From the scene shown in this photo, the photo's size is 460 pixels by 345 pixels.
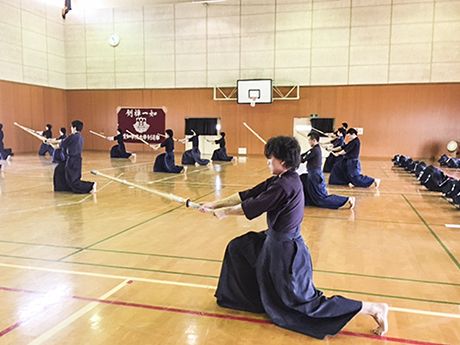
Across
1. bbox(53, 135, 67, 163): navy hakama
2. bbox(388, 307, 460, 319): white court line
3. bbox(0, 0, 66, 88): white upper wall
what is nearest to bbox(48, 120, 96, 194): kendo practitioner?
bbox(53, 135, 67, 163): navy hakama

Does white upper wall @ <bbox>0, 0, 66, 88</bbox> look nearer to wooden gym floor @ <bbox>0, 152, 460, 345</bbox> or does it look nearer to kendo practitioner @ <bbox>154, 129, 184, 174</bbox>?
kendo practitioner @ <bbox>154, 129, 184, 174</bbox>

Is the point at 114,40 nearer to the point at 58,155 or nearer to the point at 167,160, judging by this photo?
the point at 58,155

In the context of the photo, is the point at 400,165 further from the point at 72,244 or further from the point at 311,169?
the point at 72,244

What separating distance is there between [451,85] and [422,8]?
407 centimetres

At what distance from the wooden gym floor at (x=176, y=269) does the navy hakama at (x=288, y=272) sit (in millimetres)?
125

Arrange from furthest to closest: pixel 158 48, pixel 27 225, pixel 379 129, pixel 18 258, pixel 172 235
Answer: pixel 158 48, pixel 379 129, pixel 27 225, pixel 172 235, pixel 18 258

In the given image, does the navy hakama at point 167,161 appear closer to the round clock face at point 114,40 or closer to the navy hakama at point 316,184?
the navy hakama at point 316,184

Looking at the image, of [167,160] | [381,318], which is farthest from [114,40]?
[381,318]

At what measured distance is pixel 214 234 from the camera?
20.6ft

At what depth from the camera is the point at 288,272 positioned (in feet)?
10.5

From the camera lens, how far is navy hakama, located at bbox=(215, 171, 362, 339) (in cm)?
314

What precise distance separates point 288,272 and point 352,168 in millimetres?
8806

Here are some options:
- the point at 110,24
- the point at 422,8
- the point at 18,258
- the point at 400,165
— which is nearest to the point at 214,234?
the point at 18,258

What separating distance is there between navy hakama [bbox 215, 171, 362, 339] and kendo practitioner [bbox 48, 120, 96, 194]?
7366 mm
